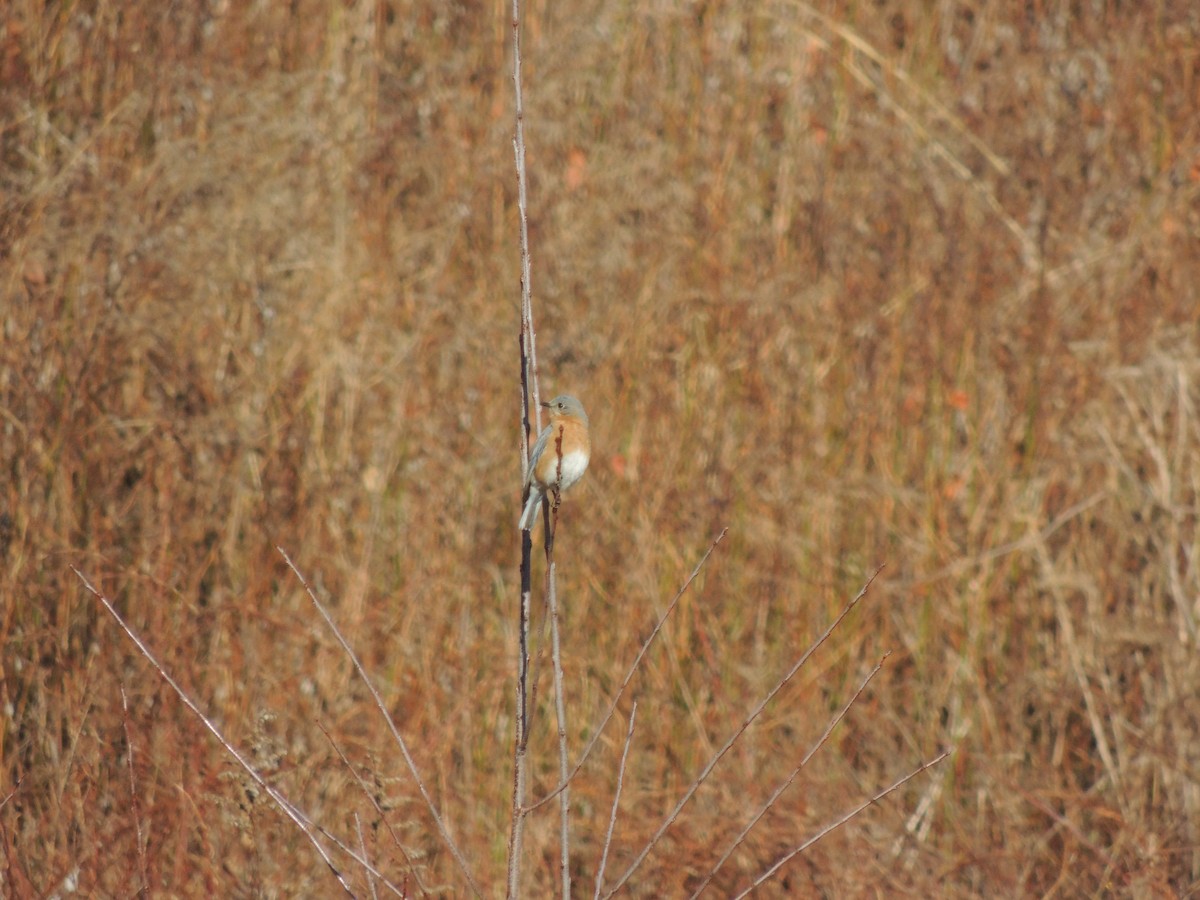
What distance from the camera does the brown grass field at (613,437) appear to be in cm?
341

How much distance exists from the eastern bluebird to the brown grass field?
788 millimetres

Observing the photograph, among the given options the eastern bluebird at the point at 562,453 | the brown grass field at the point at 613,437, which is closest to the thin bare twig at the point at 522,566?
the eastern bluebird at the point at 562,453

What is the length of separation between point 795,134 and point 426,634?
89.3 inches

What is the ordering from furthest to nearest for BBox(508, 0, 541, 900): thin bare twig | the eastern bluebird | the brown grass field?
1. the brown grass field
2. the eastern bluebird
3. BBox(508, 0, 541, 900): thin bare twig

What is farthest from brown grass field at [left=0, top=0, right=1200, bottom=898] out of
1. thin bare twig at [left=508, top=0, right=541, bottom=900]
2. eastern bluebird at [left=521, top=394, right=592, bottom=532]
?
thin bare twig at [left=508, top=0, right=541, bottom=900]

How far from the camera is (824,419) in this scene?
4.39 m

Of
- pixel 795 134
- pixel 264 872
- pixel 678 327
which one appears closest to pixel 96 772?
pixel 264 872

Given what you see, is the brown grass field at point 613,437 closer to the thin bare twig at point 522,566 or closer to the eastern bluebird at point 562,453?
the eastern bluebird at point 562,453

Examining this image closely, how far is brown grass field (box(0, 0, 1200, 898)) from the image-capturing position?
341 centimetres

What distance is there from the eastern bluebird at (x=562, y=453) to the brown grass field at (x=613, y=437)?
788 mm

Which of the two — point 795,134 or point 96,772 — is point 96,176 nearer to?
point 96,772

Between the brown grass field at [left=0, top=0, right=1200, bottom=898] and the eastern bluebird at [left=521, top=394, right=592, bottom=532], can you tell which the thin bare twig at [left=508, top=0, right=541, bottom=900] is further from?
the brown grass field at [left=0, top=0, right=1200, bottom=898]

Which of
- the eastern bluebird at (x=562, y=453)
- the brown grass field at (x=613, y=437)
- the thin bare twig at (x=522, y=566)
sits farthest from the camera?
the brown grass field at (x=613, y=437)

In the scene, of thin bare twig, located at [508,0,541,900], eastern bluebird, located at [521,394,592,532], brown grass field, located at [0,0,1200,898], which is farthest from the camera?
brown grass field, located at [0,0,1200,898]
